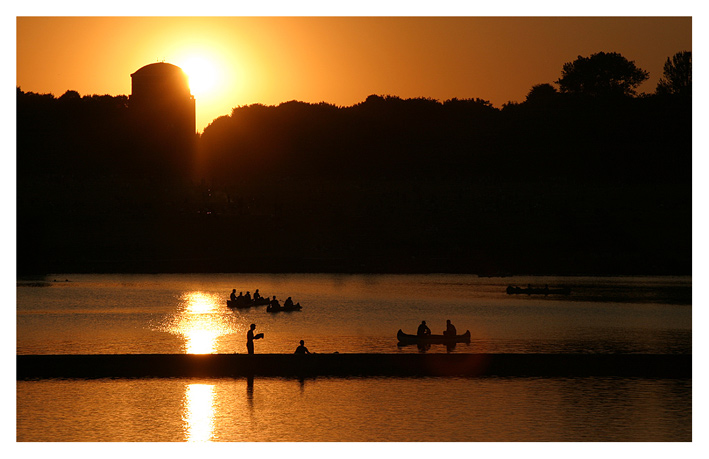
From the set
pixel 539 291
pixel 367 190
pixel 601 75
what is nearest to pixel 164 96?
pixel 367 190

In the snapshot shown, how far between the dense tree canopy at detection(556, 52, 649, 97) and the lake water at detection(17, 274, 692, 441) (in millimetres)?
40936

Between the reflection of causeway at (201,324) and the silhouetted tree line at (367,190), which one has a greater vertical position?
the silhouetted tree line at (367,190)

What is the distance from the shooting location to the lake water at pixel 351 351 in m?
22.3

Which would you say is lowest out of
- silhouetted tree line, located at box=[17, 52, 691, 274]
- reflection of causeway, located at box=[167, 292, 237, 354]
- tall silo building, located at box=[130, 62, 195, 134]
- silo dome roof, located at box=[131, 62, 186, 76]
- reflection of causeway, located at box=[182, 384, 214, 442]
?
reflection of causeway, located at box=[167, 292, 237, 354]

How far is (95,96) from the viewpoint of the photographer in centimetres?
11788

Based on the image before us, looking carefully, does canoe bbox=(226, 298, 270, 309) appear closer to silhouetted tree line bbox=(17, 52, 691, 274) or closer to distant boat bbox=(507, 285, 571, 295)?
distant boat bbox=(507, 285, 571, 295)

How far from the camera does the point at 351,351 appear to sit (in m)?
40.6

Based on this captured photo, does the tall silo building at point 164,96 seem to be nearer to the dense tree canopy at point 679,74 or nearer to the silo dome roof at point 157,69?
the silo dome roof at point 157,69

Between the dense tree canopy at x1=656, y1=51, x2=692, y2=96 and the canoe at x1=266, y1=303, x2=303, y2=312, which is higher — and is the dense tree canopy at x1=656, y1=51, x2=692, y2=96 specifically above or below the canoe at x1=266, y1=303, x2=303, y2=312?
above

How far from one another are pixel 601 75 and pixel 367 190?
4147cm

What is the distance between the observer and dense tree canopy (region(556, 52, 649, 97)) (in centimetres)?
13312

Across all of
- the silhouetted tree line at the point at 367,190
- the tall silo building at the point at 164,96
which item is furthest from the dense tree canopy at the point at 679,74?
the tall silo building at the point at 164,96

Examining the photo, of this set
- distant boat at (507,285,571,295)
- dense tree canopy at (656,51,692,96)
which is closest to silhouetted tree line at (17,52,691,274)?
dense tree canopy at (656,51,692,96)

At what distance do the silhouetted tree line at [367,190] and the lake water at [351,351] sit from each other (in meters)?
11.3
